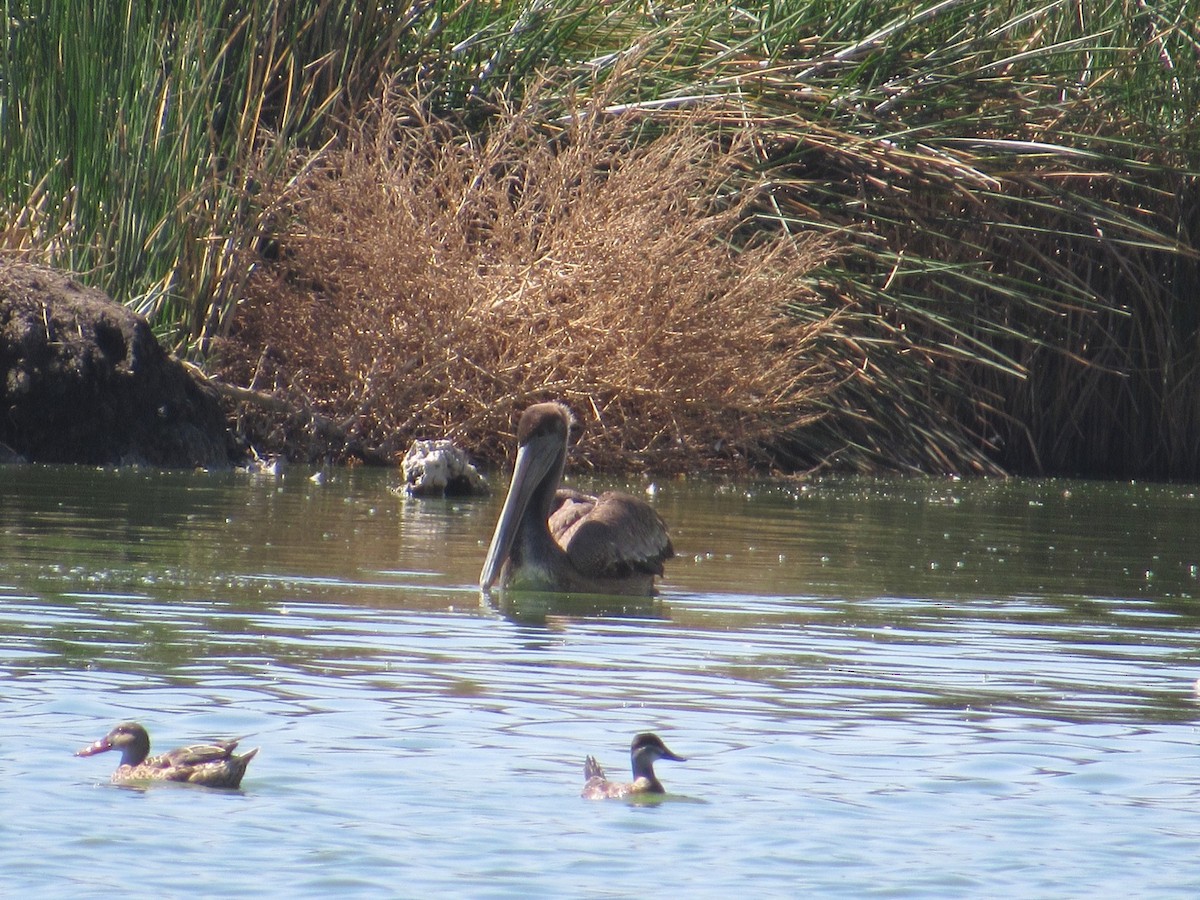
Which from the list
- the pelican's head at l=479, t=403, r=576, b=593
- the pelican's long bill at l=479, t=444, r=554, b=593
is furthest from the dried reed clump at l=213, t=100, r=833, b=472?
the pelican's long bill at l=479, t=444, r=554, b=593

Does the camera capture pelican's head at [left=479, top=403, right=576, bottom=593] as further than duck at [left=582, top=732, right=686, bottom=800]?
Yes

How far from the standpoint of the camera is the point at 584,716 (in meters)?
6.27

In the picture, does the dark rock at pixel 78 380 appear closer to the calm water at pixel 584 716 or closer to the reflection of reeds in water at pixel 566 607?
the calm water at pixel 584 716

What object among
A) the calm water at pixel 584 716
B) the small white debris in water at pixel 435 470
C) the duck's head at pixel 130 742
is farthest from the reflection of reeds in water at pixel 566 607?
the small white debris in water at pixel 435 470

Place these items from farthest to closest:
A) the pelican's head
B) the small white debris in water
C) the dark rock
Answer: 1. the dark rock
2. the small white debris in water
3. the pelican's head

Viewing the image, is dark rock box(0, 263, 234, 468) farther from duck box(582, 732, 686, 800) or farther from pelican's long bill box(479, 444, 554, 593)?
duck box(582, 732, 686, 800)

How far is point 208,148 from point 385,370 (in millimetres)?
2469

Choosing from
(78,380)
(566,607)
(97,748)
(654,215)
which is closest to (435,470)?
(78,380)

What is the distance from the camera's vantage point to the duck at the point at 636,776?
17.0 feet

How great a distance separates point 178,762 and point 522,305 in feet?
37.4

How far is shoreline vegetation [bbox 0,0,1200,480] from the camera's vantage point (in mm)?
16422

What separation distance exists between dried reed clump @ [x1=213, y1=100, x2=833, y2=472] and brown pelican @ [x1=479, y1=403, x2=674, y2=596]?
6675 mm

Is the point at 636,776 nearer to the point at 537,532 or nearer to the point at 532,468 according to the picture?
the point at 537,532

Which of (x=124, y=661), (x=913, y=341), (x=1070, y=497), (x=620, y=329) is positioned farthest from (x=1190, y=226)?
(x=124, y=661)
